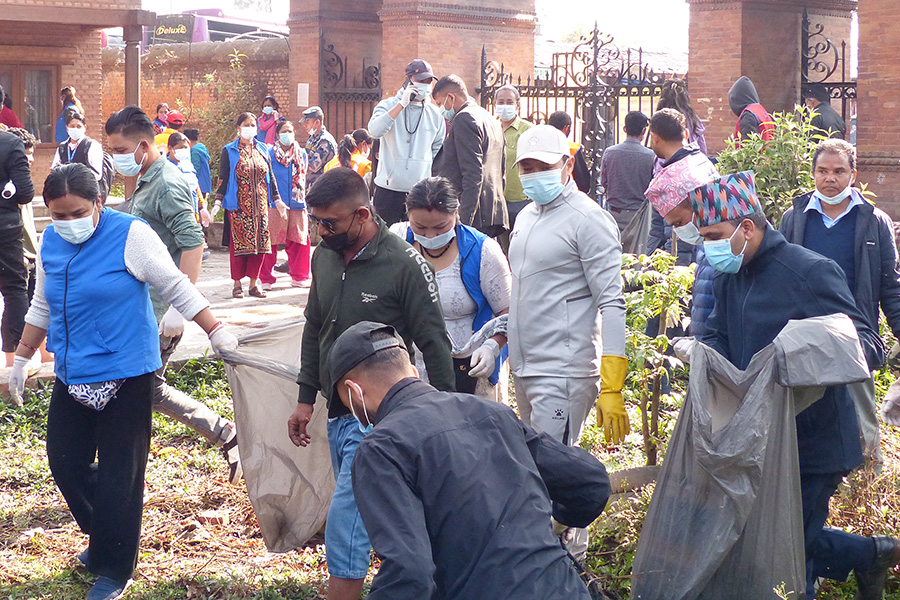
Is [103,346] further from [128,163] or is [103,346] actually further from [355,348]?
[355,348]

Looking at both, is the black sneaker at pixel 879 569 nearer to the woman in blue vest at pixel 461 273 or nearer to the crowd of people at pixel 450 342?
the crowd of people at pixel 450 342

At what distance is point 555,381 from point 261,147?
7252mm

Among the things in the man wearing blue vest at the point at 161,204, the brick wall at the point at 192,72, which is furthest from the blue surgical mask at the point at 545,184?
the brick wall at the point at 192,72

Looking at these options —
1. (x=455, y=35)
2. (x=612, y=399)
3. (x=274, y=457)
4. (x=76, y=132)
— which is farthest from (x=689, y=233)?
(x=455, y=35)

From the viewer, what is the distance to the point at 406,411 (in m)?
2.55

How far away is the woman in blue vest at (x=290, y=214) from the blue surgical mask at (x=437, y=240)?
20.9ft

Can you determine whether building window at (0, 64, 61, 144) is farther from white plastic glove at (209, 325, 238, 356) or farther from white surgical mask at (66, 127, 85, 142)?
white plastic glove at (209, 325, 238, 356)

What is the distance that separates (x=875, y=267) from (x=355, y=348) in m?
3.07

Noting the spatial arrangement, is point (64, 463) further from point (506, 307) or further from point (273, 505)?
point (506, 307)

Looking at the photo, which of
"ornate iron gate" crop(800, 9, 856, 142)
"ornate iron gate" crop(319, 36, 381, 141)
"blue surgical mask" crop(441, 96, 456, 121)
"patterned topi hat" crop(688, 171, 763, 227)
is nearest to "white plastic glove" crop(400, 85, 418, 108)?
"blue surgical mask" crop(441, 96, 456, 121)

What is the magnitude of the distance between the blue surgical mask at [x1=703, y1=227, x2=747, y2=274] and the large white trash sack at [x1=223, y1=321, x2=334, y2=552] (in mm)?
1963

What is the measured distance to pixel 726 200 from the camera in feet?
12.2

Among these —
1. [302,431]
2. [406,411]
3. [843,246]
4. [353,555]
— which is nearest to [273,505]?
[302,431]

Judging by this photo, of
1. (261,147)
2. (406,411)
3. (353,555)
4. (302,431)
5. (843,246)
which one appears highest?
(261,147)
